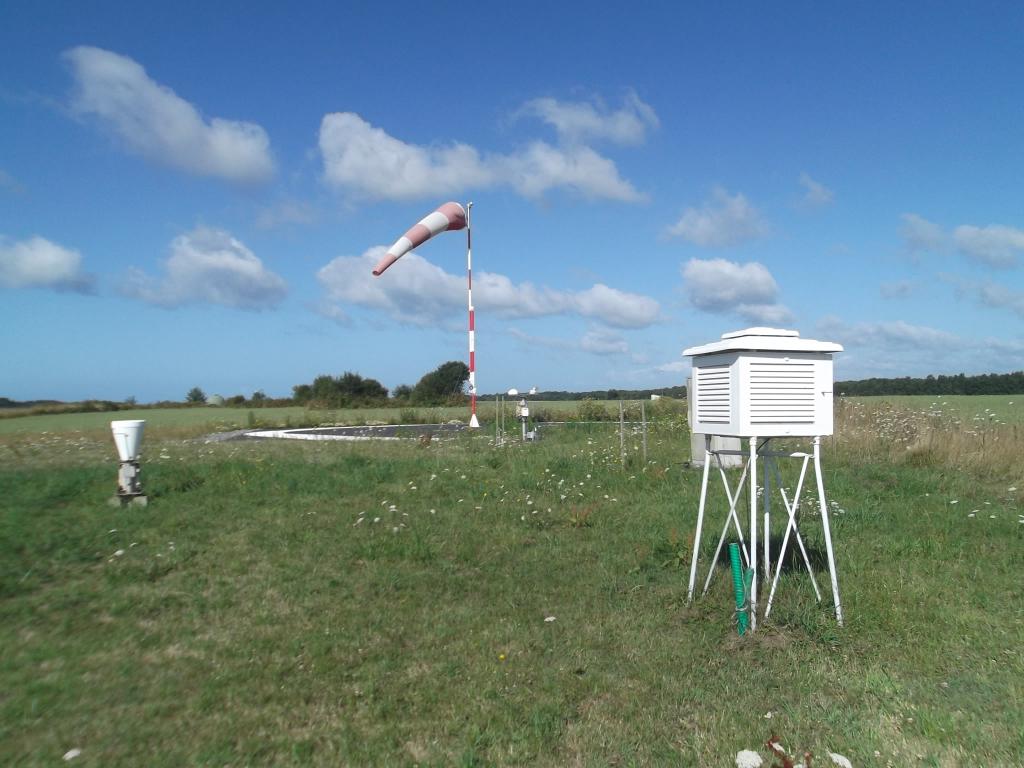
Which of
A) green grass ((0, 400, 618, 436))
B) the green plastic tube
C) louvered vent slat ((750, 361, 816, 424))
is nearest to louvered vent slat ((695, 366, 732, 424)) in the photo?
louvered vent slat ((750, 361, 816, 424))

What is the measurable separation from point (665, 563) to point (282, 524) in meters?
4.07

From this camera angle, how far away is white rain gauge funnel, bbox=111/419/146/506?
8578 mm

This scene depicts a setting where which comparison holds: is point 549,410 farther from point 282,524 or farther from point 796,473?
point 282,524

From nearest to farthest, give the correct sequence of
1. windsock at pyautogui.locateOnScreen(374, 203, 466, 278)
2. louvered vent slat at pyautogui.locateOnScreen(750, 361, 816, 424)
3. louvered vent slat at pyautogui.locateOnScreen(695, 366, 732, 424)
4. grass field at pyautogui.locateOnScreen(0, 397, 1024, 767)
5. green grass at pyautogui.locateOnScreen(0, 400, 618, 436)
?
grass field at pyautogui.locateOnScreen(0, 397, 1024, 767)
louvered vent slat at pyautogui.locateOnScreen(750, 361, 816, 424)
louvered vent slat at pyautogui.locateOnScreen(695, 366, 732, 424)
windsock at pyautogui.locateOnScreen(374, 203, 466, 278)
green grass at pyautogui.locateOnScreen(0, 400, 618, 436)

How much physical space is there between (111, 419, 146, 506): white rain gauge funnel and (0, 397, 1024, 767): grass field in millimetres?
258

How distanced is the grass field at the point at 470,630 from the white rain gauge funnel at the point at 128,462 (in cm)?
26

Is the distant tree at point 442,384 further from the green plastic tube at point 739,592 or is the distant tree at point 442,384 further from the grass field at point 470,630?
the green plastic tube at point 739,592

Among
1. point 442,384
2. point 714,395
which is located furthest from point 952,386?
point 714,395

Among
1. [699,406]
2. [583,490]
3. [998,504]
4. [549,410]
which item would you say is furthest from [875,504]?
[549,410]

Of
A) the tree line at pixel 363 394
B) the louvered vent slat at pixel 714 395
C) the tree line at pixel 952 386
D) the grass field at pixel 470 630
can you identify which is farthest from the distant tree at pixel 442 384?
the louvered vent slat at pixel 714 395

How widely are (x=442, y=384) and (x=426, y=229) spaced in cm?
2037

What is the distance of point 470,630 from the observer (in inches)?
211

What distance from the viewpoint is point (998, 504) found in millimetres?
9406

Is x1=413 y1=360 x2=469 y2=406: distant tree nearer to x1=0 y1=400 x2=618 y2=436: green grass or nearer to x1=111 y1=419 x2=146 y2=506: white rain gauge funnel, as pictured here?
x1=0 y1=400 x2=618 y2=436: green grass
